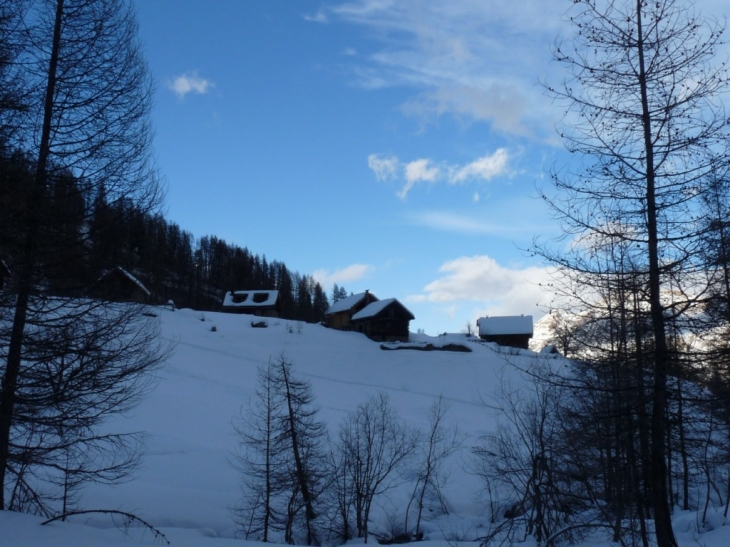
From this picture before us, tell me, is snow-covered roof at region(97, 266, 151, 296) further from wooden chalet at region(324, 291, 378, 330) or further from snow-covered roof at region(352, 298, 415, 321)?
wooden chalet at region(324, 291, 378, 330)

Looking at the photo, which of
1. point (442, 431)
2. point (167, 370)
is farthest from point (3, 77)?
point (167, 370)

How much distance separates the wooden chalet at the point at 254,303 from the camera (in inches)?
2936

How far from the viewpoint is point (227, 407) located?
33.1m

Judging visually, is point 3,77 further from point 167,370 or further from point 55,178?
point 167,370

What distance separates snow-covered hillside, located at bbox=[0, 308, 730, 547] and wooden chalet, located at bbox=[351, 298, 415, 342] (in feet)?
11.3

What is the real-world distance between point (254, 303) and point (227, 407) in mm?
42529

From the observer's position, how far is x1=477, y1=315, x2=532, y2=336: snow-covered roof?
6506 centimetres

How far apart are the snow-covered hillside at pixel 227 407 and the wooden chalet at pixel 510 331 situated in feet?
45.7

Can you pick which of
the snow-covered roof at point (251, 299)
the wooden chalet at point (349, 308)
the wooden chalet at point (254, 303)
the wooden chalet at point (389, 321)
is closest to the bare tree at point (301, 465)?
the wooden chalet at point (389, 321)

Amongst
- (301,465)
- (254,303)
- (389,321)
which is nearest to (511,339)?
(389,321)

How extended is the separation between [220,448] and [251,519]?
877cm

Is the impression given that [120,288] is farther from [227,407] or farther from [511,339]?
[511,339]

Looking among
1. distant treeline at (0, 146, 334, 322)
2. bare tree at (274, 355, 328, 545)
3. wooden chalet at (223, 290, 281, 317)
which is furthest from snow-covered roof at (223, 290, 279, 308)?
distant treeline at (0, 146, 334, 322)

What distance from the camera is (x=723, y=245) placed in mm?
7859
